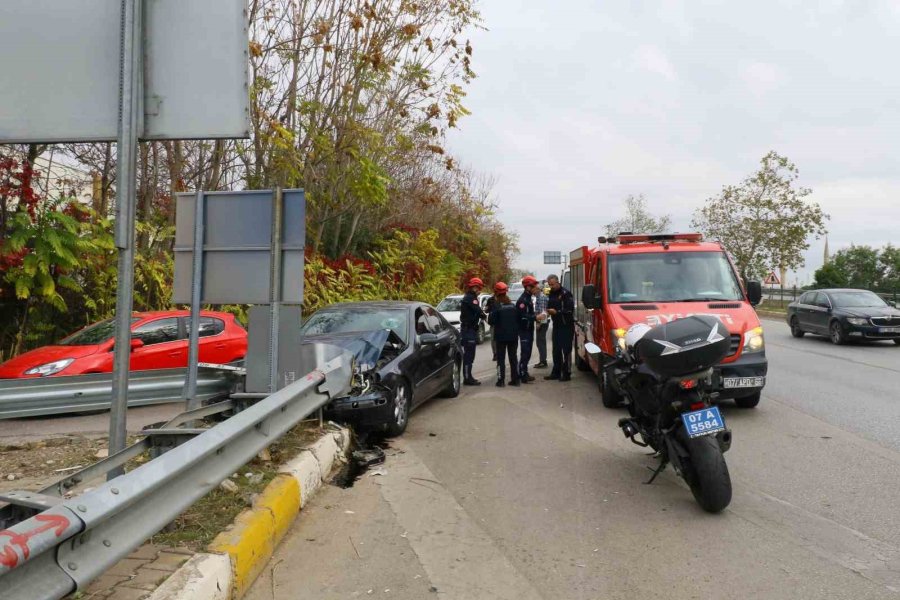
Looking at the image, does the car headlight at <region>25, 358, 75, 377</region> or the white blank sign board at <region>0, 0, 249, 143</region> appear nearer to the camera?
the white blank sign board at <region>0, 0, 249, 143</region>

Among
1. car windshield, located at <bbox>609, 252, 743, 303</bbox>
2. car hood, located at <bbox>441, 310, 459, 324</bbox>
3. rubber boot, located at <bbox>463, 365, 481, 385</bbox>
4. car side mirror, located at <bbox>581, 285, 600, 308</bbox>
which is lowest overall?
rubber boot, located at <bbox>463, 365, 481, 385</bbox>

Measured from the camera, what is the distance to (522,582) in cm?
384

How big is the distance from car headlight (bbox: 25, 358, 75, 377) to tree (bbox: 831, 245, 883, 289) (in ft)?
123

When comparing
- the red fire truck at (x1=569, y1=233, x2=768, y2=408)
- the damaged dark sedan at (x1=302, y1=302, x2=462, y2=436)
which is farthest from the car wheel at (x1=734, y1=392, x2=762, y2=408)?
the damaged dark sedan at (x1=302, y1=302, x2=462, y2=436)

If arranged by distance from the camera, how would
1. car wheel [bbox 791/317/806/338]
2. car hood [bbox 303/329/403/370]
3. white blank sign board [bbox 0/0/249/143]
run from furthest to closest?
1. car wheel [bbox 791/317/806/338]
2. car hood [bbox 303/329/403/370]
3. white blank sign board [bbox 0/0/249/143]

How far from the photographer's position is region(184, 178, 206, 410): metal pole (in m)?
5.84

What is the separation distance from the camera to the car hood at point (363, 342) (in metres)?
7.81

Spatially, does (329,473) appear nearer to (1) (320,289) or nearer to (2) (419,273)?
(1) (320,289)

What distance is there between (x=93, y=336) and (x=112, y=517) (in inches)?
319

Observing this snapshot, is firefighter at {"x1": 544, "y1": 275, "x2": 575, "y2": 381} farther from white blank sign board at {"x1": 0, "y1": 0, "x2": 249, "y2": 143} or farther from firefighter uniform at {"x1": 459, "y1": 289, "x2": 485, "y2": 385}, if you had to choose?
white blank sign board at {"x1": 0, "y1": 0, "x2": 249, "y2": 143}

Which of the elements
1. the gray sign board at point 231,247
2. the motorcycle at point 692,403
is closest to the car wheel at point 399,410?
the gray sign board at point 231,247

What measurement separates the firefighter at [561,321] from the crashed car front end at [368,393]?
13.9ft

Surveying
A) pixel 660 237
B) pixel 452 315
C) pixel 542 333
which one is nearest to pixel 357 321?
pixel 660 237

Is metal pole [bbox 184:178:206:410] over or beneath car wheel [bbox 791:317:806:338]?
over
